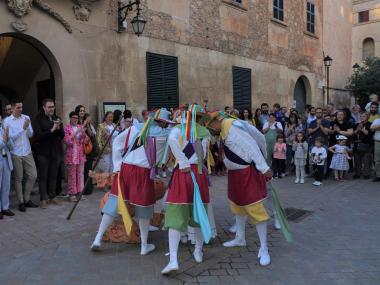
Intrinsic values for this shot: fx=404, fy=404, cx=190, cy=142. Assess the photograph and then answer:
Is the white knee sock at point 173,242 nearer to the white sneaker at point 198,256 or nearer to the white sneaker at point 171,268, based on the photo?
the white sneaker at point 171,268

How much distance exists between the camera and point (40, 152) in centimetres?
684

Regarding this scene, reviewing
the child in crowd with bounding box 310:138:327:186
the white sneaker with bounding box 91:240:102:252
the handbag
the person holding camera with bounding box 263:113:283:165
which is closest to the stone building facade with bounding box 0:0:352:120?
the handbag

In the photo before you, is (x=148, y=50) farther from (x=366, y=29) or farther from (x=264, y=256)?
(x=366, y=29)

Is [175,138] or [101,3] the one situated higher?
[101,3]

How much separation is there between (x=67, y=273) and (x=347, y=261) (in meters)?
2.98

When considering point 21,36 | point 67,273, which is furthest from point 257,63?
point 67,273

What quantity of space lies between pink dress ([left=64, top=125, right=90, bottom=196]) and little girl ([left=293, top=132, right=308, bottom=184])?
4.83m

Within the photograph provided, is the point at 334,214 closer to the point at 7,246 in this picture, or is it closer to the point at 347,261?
the point at 347,261

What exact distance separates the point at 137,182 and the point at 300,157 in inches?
224

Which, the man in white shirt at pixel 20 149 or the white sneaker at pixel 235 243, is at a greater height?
the man in white shirt at pixel 20 149

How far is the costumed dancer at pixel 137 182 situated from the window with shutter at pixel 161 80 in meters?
5.85

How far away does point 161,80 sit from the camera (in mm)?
10750

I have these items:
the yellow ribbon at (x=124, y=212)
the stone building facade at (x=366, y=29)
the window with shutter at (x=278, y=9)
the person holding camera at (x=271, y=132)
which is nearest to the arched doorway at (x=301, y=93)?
the window with shutter at (x=278, y=9)

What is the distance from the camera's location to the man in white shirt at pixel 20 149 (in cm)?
652
